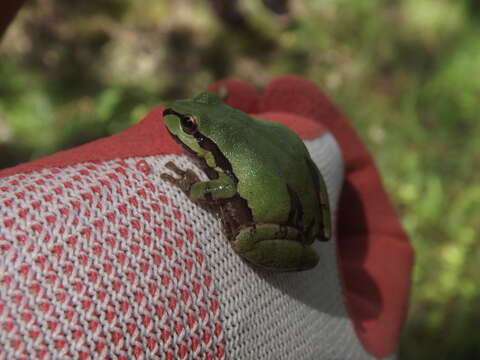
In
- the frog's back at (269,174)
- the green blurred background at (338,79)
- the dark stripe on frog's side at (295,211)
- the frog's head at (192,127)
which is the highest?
the frog's head at (192,127)

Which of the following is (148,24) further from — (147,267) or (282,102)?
(147,267)

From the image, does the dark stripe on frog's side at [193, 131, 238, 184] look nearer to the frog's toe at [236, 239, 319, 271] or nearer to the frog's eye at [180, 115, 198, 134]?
the frog's eye at [180, 115, 198, 134]

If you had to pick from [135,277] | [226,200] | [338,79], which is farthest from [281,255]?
[338,79]

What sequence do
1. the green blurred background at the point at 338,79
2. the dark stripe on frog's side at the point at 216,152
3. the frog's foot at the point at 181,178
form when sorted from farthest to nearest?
the green blurred background at the point at 338,79 → the dark stripe on frog's side at the point at 216,152 → the frog's foot at the point at 181,178

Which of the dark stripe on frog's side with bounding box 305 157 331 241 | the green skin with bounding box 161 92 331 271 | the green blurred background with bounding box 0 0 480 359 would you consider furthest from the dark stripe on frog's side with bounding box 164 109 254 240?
the green blurred background with bounding box 0 0 480 359

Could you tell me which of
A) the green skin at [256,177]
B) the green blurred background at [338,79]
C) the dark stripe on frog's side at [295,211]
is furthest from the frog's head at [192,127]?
the green blurred background at [338,79]

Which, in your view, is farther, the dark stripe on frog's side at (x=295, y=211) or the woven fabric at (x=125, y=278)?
the dark stripe on frog's side at (x=295, y=211)

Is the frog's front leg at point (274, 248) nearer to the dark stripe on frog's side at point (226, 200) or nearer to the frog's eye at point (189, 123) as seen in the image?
the dark stripe on frog's side at point (226, 200)

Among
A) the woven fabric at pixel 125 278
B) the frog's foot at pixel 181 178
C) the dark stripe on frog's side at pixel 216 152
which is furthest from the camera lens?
the dark stripe on frog's side at pixel 216 152
